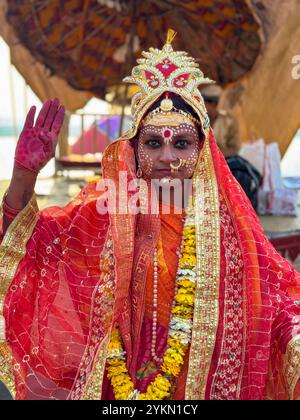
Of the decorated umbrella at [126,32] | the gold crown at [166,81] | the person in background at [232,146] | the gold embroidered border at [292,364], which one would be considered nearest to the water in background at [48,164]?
the person in background at [232,146]

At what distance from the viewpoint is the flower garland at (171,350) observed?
1.79 metres

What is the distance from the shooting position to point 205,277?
6.06 ft

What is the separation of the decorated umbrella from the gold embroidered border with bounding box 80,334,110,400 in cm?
425

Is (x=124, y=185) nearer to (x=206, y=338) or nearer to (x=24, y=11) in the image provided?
(x=206, y=338)

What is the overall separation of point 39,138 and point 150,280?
611 mm

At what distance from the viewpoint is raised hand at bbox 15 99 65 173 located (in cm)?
172

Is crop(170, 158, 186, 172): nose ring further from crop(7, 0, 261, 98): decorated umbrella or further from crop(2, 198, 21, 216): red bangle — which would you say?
crop(7, 0, 261, 98): decorated umbrella

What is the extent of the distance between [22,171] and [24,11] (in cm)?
408

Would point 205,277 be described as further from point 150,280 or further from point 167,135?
point 167,135

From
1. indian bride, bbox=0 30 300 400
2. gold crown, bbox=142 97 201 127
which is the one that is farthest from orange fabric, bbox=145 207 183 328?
gold crown, bbox=142 97 201 127

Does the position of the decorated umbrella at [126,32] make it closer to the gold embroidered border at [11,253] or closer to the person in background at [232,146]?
the person in background at [232,146]

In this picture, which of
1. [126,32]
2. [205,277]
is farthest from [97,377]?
[126,32]

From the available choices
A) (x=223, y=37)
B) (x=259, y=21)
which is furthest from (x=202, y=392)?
(x=223, y=37)

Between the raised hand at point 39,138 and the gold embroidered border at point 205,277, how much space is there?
1.73 feet
